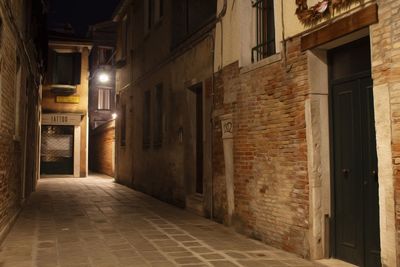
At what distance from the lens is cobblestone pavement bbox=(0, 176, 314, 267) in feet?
19.0

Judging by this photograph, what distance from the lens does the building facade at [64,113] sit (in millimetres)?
21688

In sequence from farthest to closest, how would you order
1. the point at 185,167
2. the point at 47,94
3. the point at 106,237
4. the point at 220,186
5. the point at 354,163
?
the point at 47,94 → the point at 185,167 → the point at 220,186 → the point at 106,237 → the point at 354,163

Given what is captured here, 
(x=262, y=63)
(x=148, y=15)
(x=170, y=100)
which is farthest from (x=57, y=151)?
(x=262, y=63)

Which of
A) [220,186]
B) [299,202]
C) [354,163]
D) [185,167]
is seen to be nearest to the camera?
[354,163]

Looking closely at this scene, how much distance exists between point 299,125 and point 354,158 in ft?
2.97

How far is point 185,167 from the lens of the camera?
10.9 m

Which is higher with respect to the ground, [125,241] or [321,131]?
[321,131]

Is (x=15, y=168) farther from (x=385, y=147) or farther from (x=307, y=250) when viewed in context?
(x=385, y=147)

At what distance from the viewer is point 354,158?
18.3 ft

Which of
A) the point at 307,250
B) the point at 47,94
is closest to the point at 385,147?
the point at 307,250

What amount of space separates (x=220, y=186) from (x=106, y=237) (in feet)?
8.18

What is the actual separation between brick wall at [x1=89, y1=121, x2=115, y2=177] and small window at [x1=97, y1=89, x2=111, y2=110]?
2767 millimetres

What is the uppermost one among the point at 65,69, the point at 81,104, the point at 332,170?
the point at 65,69

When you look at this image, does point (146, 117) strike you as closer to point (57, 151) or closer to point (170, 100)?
point (170, 100)
